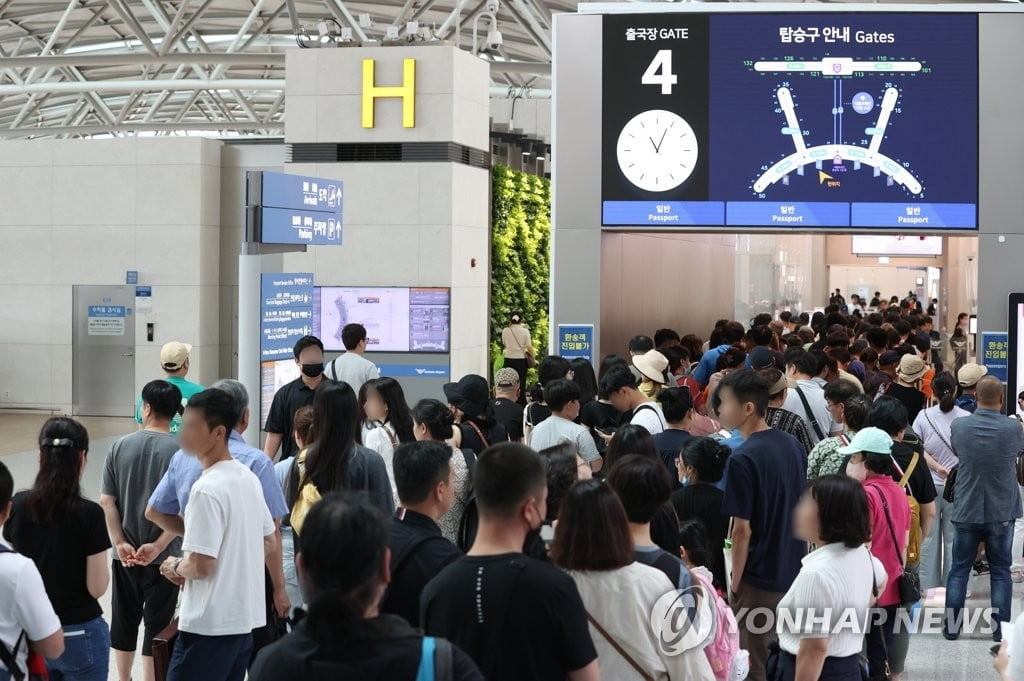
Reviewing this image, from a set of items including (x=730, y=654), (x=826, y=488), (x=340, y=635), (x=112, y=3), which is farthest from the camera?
(x=112, y=3)

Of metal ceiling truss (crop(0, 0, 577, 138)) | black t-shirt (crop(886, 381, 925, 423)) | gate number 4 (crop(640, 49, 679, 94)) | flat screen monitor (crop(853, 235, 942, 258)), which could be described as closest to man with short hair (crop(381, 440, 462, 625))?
black t-shirt (crop(886, 381, 925, 423))

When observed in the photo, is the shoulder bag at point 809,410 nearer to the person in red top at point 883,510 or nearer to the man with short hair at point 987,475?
the man with short hair at point 987,475

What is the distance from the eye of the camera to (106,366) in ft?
55.6

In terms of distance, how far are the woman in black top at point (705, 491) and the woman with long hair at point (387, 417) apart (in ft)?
3.79

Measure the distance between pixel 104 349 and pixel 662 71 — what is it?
10.5 meters

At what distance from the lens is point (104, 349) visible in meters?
16.9

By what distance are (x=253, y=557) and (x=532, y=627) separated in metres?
1.55

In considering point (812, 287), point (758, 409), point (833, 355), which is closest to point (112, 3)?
point (812, 287)

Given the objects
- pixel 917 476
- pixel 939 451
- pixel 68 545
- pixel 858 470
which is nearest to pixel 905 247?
pixel 939 451

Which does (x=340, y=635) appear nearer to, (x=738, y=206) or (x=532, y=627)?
(x=532, y=627)

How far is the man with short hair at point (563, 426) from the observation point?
5570 mm

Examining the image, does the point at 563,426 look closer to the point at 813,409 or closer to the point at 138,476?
the point at 813,409

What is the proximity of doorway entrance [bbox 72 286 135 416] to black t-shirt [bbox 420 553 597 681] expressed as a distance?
15.0m

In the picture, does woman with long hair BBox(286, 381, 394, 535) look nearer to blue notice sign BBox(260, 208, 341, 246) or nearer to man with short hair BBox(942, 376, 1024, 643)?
man with short hair BBox(942, 376, 1024, 643)
